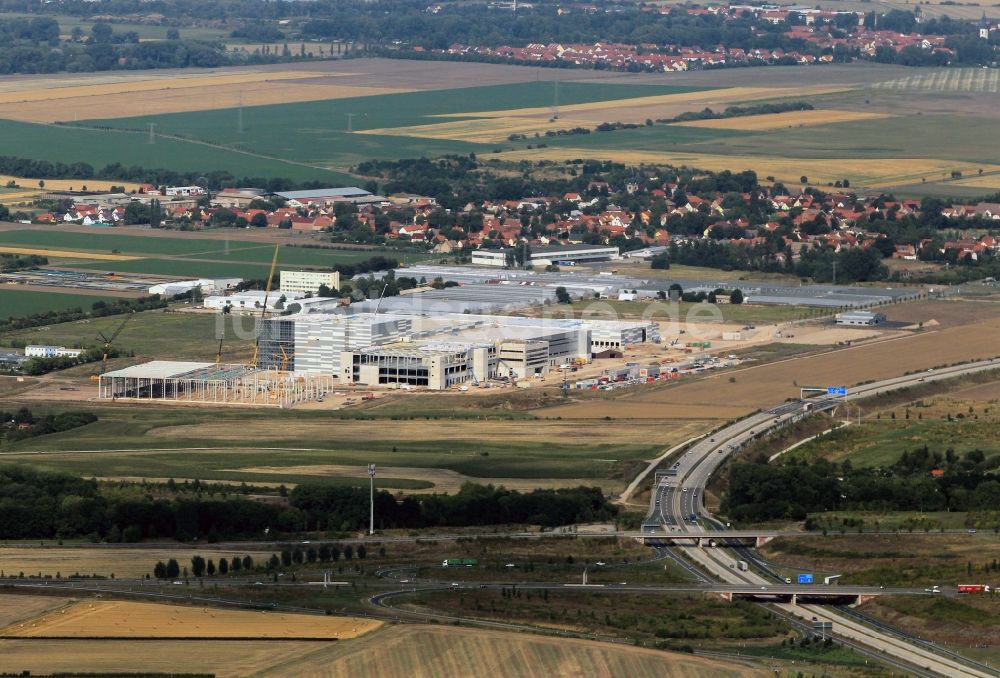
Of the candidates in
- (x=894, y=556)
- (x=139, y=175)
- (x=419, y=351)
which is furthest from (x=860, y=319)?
(x=139, y=175)

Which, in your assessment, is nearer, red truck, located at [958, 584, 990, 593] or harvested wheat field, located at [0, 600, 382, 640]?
harvested wheat field, located at [0, 600, 382, 640]

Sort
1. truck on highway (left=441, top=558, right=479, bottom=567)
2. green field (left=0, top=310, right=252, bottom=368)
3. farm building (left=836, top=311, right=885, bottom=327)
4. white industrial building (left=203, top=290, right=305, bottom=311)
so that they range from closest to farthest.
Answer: truck on highway (left=441, top=558, right=479, bottom=567) → green field (left=0, top=310, right=252, bottom=368) → farm building (left=836, top=311, right=885, bottom=327) → white industrial building (left=203, top=290, right=305, bottom=311)

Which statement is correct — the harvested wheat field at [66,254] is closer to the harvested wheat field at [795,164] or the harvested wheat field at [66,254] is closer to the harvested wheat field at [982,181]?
the harvested wheat field at [795,164]

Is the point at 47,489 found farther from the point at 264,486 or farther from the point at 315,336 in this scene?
the point at 315,336

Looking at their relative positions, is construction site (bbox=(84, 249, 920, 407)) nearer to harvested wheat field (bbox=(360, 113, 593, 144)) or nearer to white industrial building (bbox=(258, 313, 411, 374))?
white industrial building (bbox=(258, 313, 411, 374))

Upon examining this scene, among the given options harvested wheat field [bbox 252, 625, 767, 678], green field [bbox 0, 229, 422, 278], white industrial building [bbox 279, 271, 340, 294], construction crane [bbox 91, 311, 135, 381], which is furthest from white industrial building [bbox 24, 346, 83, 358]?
harvested wheat field [bbox 252, 625, 767, 678]

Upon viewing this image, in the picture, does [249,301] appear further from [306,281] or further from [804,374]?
[804,374]
